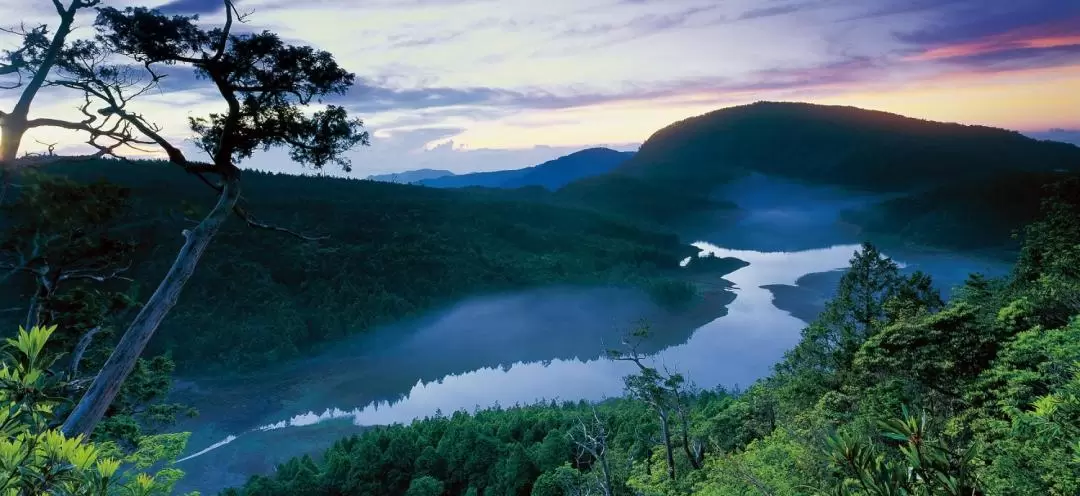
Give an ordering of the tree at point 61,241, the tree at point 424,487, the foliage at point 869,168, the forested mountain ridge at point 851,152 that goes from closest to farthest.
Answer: the tree at point 61,241
the tree at point 424,487
the foliage at point 869,168
the forested mountain ridge at point 851,152

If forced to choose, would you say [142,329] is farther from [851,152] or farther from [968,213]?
[851,152]

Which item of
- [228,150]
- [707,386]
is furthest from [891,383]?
[707,386]

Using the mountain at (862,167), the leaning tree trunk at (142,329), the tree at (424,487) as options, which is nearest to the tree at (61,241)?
the leaning tree trunk at (142,329)

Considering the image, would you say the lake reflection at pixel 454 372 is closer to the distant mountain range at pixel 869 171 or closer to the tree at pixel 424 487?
the tree at pixel 424 487

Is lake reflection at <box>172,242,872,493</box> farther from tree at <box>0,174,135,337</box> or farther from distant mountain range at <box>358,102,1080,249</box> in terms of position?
distant mountain range at <box>358,102,1080,249</box>

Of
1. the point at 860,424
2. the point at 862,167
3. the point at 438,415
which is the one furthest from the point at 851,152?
the point at 860,424

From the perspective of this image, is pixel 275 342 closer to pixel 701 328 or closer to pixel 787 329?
pixel 701 328
